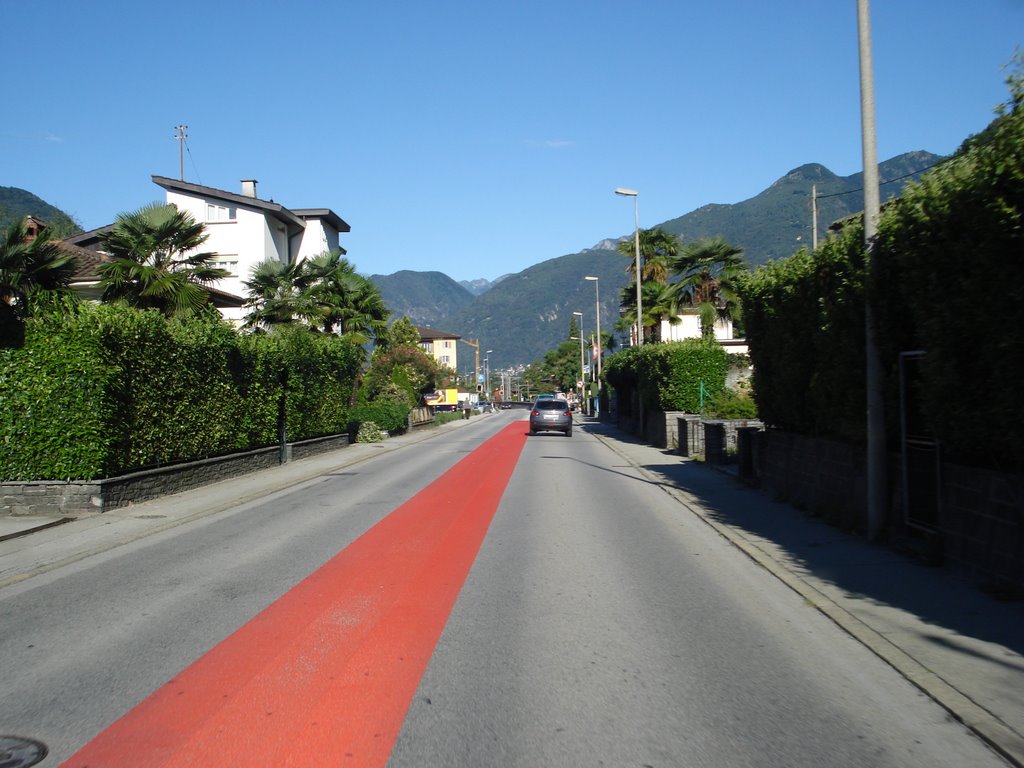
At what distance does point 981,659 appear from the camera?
5961 millimetres

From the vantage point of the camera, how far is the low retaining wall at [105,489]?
553 inches

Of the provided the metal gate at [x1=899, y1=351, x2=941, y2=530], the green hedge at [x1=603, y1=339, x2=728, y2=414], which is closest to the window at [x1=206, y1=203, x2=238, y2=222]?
the green hedge at [x1=603, y1=339, x2=728, y2=414]

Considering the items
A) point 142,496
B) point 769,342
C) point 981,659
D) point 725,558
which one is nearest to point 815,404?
point 769,342

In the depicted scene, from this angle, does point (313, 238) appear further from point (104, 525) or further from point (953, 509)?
point (953, 509)

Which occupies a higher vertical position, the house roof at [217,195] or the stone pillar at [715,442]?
the house roof at [217,195]

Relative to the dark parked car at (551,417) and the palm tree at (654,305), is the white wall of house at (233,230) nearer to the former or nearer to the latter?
the dark parked car at (551,417)

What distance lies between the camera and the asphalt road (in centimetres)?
466

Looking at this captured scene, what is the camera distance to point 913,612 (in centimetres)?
726

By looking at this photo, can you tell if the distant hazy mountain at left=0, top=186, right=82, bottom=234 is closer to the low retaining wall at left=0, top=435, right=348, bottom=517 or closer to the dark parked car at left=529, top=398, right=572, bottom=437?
the dark parked car at left=529, top=398, right=572, bottom=437

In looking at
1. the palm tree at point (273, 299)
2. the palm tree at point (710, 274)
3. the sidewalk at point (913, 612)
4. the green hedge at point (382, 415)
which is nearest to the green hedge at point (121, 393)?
the palm tree at point (273, 299)

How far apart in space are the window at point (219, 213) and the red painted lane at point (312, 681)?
128 ft

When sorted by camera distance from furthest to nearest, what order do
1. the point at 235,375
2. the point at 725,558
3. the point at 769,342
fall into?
the point at 235,375
the point at 769,342
the point at 725,558

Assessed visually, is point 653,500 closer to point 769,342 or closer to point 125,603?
point 769,342

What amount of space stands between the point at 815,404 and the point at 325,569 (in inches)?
287
